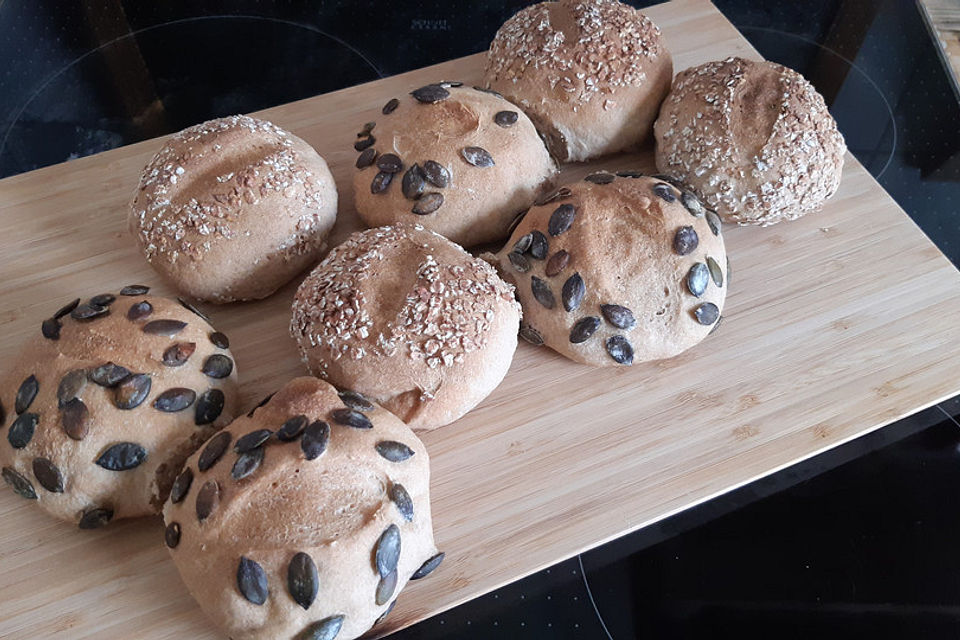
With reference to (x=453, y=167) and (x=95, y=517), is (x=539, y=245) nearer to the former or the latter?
(x=453, y=167)

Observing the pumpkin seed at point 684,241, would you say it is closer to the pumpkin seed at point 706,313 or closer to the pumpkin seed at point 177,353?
the pumpkin seed at point 706,313

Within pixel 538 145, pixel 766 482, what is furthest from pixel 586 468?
pixel 538 145

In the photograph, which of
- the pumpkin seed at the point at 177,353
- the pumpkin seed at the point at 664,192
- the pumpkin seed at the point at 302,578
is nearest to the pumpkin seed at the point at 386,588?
the pumpkin seed at the point at 302,578

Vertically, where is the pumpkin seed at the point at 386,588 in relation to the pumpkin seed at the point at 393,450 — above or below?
below

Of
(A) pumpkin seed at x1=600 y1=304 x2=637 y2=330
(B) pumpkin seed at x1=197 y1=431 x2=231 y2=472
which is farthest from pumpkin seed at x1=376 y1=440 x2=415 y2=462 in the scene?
(A) pumpkin seed at x1=600 y1=304 x2=637 y2=330

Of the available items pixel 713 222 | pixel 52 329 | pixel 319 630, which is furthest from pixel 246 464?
pixel 713 222

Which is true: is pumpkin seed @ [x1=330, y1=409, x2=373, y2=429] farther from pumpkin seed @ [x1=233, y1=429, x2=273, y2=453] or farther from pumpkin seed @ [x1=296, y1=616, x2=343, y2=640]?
pumpkin seed @ [x1=296, y1=616, x2=343, y2=640]
